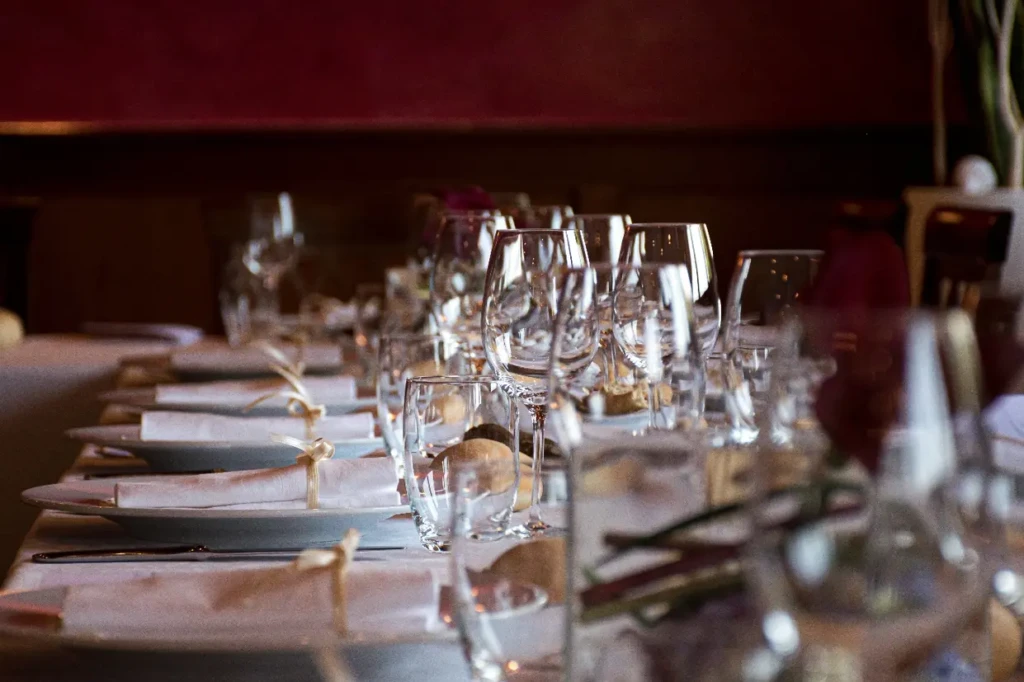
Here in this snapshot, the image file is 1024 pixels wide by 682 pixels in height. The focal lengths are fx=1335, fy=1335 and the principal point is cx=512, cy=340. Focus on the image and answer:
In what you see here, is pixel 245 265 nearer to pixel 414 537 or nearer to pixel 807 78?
pixel 414 537

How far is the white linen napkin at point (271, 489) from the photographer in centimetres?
86

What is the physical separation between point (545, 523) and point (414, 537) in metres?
0.11

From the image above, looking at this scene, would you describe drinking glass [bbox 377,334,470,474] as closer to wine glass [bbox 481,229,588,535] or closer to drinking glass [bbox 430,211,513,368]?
drinking glass [bbox 430,211,513,368]

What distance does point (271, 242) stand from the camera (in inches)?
96.0

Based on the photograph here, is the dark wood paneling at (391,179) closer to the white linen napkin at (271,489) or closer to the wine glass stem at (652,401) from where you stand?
the white linen napkin at (271,489)

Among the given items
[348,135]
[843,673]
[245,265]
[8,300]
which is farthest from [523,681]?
[348,135]

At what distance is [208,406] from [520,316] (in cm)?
51

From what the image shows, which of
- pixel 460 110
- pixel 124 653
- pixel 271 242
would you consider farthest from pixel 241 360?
pixel 460 110

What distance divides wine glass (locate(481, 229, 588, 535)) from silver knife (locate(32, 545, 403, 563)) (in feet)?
0.61

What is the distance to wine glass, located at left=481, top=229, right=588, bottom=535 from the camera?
91 cm

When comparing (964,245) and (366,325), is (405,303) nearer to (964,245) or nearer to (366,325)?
(366,325)

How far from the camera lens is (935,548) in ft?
1.34

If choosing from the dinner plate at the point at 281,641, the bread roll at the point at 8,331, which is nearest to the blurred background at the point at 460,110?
the bread roll at the point at 8,331

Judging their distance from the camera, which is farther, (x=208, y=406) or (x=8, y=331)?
(x=8, y=331)
